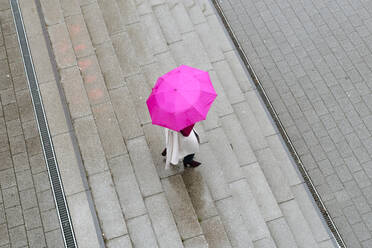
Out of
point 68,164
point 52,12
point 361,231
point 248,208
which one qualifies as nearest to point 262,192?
point 248,208

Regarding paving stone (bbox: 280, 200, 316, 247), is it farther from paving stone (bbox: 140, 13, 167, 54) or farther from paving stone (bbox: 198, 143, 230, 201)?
paving stone (bbox: 140, 13, 167, 54)

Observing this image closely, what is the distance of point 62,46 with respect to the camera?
708cm

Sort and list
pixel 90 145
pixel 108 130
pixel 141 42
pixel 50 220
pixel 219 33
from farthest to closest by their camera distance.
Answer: pixel 219 33, pixel 141 42, pixel 108 130, pixel 90 145, pixel 50 220

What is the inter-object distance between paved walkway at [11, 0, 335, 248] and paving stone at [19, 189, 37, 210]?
→ 0.58m

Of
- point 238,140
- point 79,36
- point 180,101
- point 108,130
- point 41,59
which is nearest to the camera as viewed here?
point 180,101

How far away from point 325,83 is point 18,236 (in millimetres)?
6646

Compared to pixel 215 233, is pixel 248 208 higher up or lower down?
lower down

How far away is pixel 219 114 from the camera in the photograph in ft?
23.1

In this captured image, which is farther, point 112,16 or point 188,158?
point 112,16

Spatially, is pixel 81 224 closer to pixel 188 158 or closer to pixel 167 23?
pixel 188 158

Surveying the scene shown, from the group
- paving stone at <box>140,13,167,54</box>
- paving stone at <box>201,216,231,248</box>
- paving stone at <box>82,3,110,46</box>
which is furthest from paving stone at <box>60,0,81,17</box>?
paving stone at <box>201,216,231,248</box>

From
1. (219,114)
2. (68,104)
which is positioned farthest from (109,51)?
(219,114)

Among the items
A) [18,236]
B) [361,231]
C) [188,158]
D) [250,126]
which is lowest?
[361,231]

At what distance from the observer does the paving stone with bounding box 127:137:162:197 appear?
600cm
